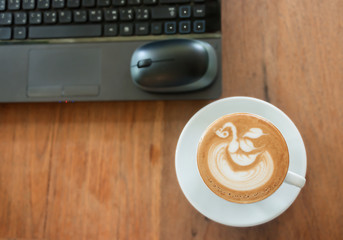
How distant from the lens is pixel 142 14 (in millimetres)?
471

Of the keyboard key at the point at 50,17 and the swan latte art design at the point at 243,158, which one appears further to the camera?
the keyboard key at the point at 50,17

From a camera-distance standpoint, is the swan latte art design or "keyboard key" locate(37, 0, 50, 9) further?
"keyboard key" locate(37, 0, 50, 9)

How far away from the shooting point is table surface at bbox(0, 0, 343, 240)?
0.48m

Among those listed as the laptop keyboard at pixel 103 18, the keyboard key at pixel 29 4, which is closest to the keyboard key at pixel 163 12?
the laptop keyboard at pixel 103 18

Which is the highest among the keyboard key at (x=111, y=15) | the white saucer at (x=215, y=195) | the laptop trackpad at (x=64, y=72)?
the keyboard key at (x=111, y=15)

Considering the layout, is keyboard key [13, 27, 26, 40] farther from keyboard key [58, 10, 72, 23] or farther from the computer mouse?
the computer mouse

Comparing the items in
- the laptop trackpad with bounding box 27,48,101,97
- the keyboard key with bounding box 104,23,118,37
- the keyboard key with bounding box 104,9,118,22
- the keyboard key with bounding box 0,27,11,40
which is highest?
the keyboard key with bounding box 104,9,118,22

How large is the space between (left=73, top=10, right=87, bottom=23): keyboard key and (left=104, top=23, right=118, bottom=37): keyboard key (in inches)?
1.5

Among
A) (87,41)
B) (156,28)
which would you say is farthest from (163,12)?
(87,41)

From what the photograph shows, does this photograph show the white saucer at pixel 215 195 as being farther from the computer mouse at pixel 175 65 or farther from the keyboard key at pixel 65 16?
the keyboard key at pixel 65 16

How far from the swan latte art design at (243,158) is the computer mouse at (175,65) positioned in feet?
0.29

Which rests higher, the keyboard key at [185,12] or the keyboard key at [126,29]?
the keyboard key at [185,12]

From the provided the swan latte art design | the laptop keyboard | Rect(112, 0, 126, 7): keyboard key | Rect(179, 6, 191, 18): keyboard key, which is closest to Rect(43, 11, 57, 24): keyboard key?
the laptop keyboard

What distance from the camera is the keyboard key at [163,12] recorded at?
1.53ft
